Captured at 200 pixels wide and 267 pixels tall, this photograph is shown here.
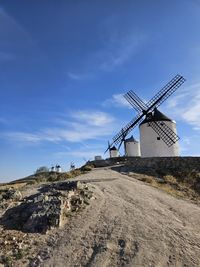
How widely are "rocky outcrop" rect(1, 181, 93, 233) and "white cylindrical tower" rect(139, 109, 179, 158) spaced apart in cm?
2477

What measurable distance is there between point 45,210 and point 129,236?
4078mm

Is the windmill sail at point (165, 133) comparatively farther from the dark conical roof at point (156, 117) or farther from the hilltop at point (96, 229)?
the hilltop at point (96, 229)

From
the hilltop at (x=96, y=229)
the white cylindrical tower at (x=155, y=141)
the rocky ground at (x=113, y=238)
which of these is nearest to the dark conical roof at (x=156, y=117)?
the white cylindrical tower at (x=155, y=141)

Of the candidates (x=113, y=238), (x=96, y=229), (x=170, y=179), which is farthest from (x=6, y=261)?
(x=170, y=179)

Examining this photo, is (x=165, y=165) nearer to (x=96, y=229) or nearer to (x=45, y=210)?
(x=45, y=210)

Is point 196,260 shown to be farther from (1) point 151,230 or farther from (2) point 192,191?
(2) point 192,191

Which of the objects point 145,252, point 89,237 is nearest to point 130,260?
point 145,252

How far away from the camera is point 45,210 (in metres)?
15.8

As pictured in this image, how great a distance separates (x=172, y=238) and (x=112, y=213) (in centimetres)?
341

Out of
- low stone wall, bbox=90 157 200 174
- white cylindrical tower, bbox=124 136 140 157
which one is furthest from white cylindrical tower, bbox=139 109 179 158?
white cylindrical tower, bbox=124 136 140 157

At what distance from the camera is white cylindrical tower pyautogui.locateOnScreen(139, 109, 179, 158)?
42.7m

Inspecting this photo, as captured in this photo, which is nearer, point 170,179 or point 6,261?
point 6,261

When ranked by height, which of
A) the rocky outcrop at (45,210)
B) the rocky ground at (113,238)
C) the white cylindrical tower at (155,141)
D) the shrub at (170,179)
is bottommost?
the rocky ground at (113,238)

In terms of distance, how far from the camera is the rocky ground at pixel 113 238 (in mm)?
12281
